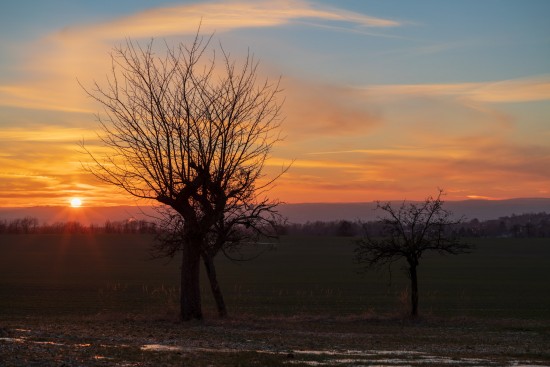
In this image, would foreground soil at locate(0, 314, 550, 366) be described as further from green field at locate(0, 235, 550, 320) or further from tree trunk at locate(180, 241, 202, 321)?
green field at locate(0, 235, 550, 320)

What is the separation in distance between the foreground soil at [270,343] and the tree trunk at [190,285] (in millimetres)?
766

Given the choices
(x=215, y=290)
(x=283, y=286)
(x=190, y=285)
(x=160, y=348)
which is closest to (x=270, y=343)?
(x=160, y=348)

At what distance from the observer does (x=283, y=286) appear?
218ft

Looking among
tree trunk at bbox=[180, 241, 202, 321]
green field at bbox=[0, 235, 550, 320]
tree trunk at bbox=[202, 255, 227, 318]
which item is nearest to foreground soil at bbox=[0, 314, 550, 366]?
tree trunk at bbox=[180, 241, 202, 321]

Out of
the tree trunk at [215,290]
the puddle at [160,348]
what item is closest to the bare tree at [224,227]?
the tree trunk at [215,290]

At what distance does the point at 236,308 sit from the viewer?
4638 centimetres

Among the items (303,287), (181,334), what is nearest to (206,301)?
(303,287)

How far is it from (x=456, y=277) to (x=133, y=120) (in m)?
57.4

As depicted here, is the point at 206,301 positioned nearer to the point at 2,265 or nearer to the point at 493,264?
the point at 2,265

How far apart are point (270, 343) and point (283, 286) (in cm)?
4579

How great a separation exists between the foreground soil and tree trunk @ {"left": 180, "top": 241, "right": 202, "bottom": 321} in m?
0.77

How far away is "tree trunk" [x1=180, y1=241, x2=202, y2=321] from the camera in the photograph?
28641mm

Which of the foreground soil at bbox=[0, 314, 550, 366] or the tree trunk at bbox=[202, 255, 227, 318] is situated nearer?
the foreground soil at bbox=[0, 314, 550, 366]

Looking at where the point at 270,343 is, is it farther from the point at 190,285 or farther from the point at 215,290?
the point at 215,290
